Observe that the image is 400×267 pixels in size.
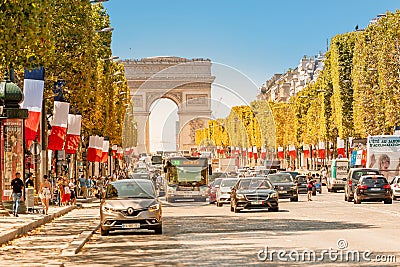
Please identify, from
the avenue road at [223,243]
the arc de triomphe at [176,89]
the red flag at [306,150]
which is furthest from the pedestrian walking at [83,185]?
the arc de triomphe at [176,89]

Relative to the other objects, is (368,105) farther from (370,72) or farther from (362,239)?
(362,239)

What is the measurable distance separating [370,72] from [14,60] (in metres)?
56.1

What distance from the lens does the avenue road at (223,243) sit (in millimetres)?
20281

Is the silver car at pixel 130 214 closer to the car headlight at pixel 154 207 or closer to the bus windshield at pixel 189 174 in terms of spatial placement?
the car headlight at pixel 154 207

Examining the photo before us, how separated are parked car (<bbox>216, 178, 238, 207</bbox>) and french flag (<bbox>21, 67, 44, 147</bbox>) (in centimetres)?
1829

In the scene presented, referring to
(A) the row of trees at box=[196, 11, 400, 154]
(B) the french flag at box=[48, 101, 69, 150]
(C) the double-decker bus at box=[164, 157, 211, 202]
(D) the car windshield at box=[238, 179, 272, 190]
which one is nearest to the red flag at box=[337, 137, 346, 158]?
(A) the row of trees at box=[196, 11, 400, 154]

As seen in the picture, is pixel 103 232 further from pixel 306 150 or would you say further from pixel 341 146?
pixel 306 150

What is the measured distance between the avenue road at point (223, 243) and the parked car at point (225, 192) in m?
17.4

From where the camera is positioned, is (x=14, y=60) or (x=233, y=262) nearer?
(x=233, y=262)

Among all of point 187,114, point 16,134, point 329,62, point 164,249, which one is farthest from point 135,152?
point 164,249

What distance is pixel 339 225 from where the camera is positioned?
31.6m

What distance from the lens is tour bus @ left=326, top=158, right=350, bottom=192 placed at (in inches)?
3168

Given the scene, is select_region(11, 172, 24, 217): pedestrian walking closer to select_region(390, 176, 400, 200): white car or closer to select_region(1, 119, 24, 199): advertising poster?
select_region(1, 119, 24, 199): advertising poster

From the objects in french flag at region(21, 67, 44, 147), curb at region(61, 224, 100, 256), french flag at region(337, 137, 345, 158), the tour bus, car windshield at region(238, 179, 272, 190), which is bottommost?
curb at region(61, 224, 100, 256)
